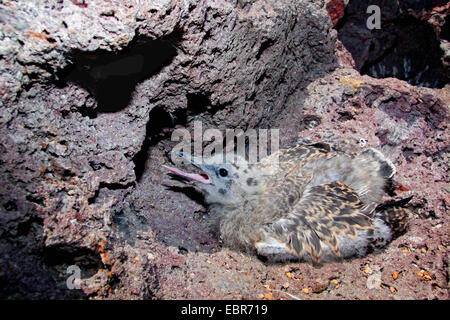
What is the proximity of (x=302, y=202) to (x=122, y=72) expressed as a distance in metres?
2.33

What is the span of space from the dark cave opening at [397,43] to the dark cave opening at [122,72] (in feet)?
11.7

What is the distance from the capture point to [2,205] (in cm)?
180

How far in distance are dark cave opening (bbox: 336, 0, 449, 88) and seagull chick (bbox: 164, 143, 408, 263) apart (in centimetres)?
241

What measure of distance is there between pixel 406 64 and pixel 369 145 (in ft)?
8.04

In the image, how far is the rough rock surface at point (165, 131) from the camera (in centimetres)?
193

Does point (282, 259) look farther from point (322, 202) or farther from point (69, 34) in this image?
point (69, 34)

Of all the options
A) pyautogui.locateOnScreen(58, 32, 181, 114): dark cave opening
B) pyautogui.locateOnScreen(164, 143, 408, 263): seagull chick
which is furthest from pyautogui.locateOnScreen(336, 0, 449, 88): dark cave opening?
pyautogui.locateOnScreen(58, 32, 181, 114): dark cave opening

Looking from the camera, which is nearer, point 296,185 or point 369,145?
point 296,185

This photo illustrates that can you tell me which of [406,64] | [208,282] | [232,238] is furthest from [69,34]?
[406,64]

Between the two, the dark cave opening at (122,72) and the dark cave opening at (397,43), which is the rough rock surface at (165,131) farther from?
the dark cave opening at (397,43)

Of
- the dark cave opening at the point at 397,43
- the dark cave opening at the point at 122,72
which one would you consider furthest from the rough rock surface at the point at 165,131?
the dark cave opening at the point at 397,43

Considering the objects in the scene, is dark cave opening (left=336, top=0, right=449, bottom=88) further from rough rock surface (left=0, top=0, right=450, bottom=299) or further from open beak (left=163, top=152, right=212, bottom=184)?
open beak (left=163, top=152, right=212, bottom=184)

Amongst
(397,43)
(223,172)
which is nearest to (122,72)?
(223,172)

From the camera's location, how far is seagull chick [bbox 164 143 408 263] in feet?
9.59
